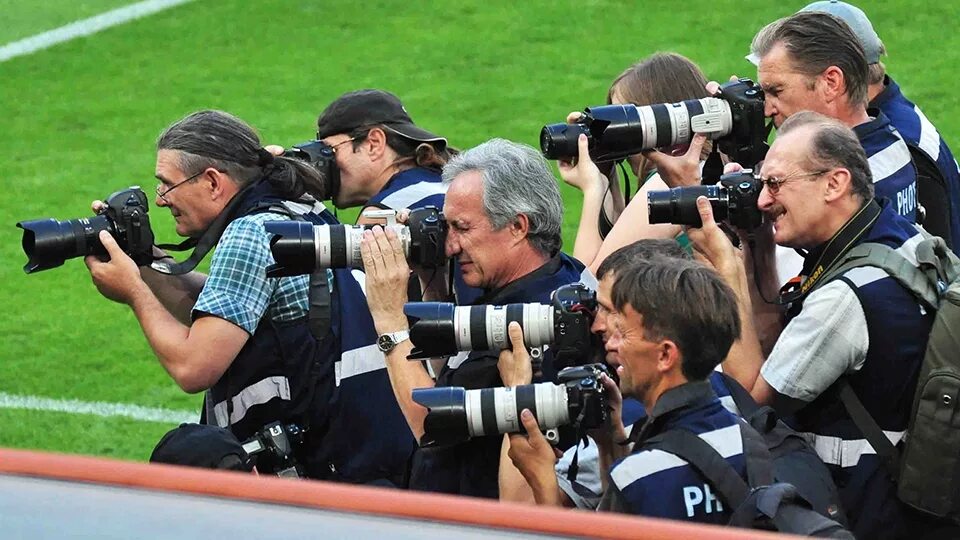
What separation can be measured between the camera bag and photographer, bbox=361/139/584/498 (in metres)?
0.70

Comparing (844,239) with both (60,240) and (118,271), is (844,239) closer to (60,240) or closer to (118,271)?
(118,271)

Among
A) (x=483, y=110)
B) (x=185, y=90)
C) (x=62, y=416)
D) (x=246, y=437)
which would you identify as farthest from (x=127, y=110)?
(x=246, y=437)

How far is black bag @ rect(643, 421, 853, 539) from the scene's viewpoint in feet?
10.2

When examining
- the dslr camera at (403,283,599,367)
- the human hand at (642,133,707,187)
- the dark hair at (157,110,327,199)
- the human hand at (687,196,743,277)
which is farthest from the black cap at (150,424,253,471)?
the human hand at (642,133,707,187)

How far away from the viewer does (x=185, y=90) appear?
1046 centimetres

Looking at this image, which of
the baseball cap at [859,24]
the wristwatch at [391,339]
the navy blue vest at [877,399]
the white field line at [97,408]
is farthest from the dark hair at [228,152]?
the white field line at [97,408]

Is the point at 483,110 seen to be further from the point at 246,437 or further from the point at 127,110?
the point at 246,437

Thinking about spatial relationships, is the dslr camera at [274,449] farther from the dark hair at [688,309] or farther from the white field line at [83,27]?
the white field line at [83,27]

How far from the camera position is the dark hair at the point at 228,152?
4.59 meters

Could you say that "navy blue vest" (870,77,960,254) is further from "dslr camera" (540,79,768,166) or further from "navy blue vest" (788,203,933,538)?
"navy blue vest" (788,203,933,538)

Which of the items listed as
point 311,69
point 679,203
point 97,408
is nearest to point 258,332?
point 679,203

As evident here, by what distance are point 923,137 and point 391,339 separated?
191 cm

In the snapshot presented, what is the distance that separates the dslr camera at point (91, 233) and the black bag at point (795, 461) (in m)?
1.76

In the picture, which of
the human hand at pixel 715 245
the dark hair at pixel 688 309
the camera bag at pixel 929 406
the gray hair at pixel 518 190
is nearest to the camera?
the dark hair at pixel 688 309
